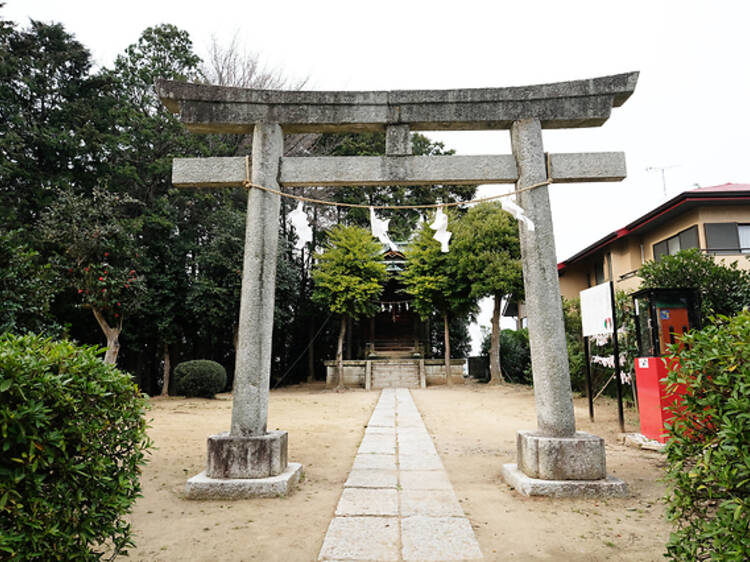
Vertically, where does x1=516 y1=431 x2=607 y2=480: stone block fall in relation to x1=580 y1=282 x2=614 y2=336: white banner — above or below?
below

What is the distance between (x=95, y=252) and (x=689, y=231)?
17.5 metres

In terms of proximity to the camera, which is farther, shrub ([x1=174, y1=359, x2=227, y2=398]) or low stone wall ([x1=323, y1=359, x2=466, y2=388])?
low stone wall ([x1=323, y1=359, x2=466, y2=388])

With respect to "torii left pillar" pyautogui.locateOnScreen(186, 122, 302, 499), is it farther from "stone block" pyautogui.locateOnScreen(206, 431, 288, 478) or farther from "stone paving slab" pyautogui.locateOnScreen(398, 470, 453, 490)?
"stone paving slab" pyautogui.locateOnScreen(398, 470, 453, 490)

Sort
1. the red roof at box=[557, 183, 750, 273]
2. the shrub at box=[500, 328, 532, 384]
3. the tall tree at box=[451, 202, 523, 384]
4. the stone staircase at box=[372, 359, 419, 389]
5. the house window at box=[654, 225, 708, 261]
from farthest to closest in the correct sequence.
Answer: the shrub at box=[500, 328, 532, 384] < the stone staircase at box=[372, 359, 419, 389] < the tall tree at box=[451, 202, 523, 384] < the house window at box=[654, 225, 708, 261] < the red roof at box=[557, 183, 750, 273]

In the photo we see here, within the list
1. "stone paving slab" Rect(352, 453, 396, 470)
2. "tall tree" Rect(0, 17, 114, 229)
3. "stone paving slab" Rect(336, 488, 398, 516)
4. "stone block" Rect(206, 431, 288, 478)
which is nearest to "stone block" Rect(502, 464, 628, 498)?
"stone paving slab" Rect(336, 488, 398, 516)

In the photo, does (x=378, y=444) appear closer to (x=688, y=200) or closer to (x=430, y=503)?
(x=430, y=503)

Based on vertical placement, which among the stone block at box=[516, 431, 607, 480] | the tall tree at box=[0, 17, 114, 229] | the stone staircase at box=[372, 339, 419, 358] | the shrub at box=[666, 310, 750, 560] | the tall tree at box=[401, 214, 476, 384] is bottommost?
the stone block at box=[516, 431, 607, 480]

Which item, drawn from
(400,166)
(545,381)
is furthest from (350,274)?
(545,381)

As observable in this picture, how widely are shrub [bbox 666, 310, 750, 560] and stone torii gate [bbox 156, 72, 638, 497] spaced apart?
232 cm

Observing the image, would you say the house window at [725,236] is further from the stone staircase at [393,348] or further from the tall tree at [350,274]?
the stone staircase at [393,348]

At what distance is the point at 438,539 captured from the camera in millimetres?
3354

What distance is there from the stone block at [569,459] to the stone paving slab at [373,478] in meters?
1.50

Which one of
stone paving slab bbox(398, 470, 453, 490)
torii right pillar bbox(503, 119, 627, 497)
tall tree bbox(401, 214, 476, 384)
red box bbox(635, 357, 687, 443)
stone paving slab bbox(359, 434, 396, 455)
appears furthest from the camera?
tall tree bbox(401, 214, 476, 384)

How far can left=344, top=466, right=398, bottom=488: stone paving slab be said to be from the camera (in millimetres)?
4773
